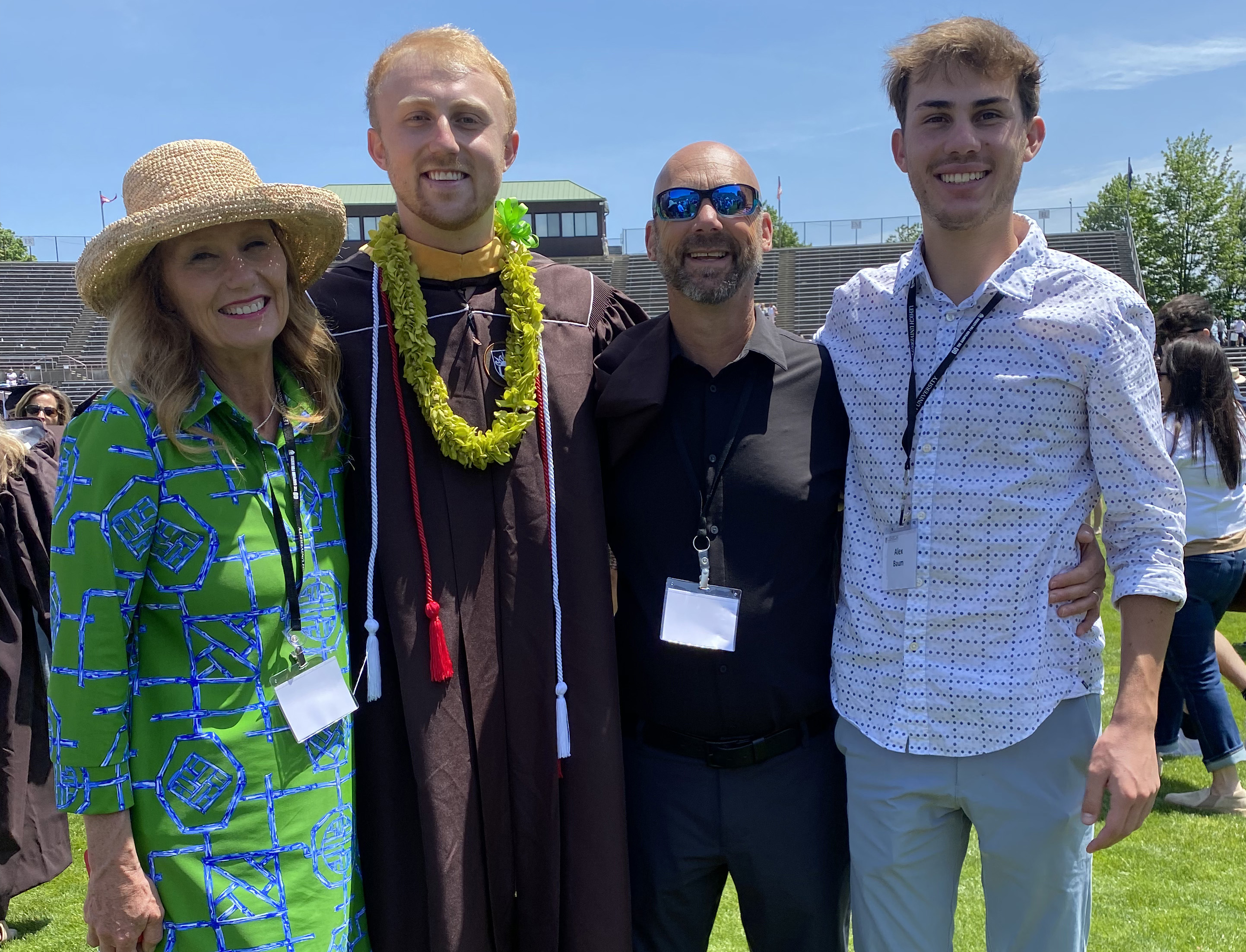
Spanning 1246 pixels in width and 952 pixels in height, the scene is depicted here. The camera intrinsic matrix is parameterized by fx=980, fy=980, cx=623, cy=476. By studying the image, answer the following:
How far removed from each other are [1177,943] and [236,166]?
4.28 m

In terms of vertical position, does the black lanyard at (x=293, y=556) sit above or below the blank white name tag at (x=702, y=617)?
above

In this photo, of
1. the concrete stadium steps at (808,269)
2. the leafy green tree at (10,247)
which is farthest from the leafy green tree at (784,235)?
the leafy green tree at (10,247)

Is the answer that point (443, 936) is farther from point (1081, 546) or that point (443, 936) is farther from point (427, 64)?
point (427, 64)

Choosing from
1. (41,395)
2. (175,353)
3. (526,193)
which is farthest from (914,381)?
(526,193)

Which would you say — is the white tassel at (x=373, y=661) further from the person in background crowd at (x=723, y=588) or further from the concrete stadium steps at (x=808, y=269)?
the concrete stadium steps at (x=808, y=269)

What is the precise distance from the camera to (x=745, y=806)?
98.7 inches

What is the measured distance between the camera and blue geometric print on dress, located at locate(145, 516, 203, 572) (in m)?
2.04

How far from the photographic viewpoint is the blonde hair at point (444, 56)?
2.56m

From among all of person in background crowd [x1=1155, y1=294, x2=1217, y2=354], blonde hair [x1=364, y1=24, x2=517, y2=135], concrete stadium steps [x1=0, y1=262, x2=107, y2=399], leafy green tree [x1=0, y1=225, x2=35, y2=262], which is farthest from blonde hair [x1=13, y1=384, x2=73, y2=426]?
leafy green tree [x1=0, y1=225, x2=35, y2=262]

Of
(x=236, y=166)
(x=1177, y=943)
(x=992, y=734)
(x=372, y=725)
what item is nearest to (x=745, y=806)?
(x=992, y=734)

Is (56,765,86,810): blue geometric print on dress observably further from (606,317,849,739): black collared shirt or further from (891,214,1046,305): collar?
(891,214,1046,305): collar

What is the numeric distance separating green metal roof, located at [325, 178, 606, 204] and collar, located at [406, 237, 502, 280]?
40.8 metres

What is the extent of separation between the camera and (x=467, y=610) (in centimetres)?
238

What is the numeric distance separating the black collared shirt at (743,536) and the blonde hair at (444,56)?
909mm
